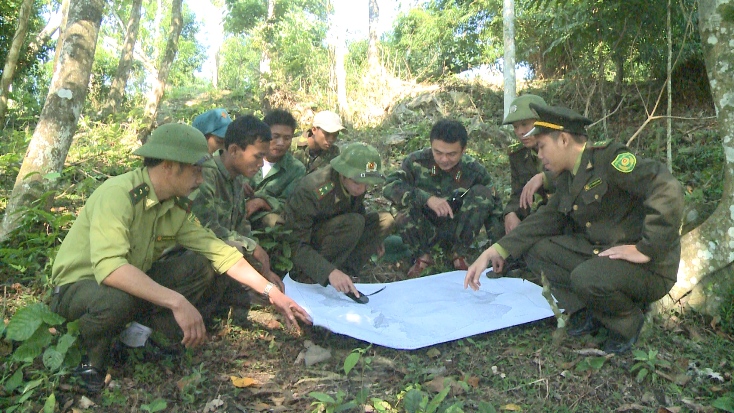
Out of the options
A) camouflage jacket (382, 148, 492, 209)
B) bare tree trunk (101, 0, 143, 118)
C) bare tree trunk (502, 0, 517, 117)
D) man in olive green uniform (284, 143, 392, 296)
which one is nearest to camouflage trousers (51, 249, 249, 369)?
man in olive green uniform (284, 143, 392, 296)

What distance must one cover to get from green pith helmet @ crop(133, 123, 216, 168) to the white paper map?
117 cm

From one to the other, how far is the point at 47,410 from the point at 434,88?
8.90m

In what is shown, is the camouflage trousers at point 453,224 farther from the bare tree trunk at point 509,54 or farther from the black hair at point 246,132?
the bare tree trunk at point 509,54

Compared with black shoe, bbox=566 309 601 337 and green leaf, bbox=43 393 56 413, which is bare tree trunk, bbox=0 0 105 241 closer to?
green leaf, bbox=43 393 56 413

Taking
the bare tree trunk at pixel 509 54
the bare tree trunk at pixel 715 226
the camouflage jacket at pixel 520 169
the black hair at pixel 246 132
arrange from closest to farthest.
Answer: the bare tree trunk at pixel 715 226, the black hair at pixel 246 132, the camouflage jacket at pixel 520 169, the bare tree trunk at pixel 509 54

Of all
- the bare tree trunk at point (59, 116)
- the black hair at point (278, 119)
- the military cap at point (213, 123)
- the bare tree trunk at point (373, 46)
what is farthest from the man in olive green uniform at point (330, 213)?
the bare tree trunk at point (373, 46)

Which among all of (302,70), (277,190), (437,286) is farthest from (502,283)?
(302,70)

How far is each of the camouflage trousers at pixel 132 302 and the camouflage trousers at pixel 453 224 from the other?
63.8 inches

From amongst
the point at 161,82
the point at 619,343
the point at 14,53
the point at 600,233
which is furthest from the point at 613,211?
the point at 161,82

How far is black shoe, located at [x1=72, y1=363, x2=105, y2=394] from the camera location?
262 cm

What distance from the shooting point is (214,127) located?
14.3 ft

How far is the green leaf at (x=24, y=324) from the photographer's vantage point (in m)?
2.58

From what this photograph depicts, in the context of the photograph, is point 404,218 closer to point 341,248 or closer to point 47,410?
point 341,248

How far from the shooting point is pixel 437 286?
3.92m
